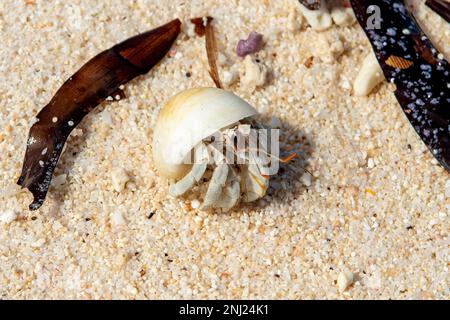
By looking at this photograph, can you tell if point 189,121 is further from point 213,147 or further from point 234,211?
point 234,211

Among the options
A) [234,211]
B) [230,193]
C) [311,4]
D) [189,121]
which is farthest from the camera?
[311,4]

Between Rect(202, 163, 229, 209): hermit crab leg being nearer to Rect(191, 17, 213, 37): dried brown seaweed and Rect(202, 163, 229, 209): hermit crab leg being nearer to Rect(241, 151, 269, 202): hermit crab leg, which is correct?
Rect(241, 151, 269, 202): hermit crab leg

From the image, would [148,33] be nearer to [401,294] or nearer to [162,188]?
[162,188]

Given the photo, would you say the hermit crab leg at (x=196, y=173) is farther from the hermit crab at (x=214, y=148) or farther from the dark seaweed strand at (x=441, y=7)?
the dark seaweed strand at (x=441, y=7)

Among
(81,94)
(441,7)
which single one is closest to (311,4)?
(441,7)

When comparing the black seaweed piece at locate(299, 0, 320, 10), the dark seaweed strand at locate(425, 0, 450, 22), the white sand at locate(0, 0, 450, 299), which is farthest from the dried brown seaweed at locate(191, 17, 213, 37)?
the dark seaweed strand at locate(425, 0, 450, 22)
